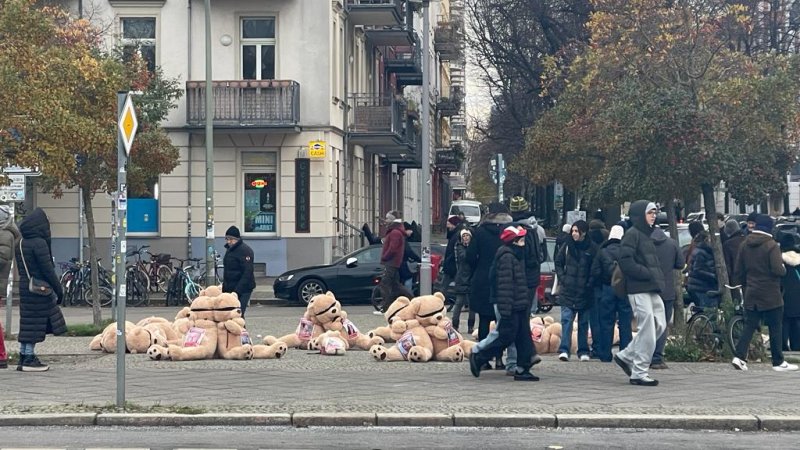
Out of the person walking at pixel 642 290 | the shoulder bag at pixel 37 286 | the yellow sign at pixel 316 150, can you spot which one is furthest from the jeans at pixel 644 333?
the yellow sign at pixel 316 150

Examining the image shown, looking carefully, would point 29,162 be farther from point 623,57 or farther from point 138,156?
point 623,57

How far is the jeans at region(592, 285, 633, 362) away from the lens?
15.5 meters

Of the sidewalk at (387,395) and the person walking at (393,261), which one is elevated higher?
the person walking at (393,261)

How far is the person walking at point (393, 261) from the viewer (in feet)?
76.2

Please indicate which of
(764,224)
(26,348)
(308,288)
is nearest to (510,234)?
(764,224)

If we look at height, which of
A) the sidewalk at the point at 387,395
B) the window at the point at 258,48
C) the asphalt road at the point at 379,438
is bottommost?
the asphalt road at the point at 379,438

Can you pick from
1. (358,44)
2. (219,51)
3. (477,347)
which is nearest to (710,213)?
(477,347)

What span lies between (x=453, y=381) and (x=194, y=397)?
2.84 metres

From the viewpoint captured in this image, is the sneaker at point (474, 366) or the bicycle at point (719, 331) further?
the bicycle at point (719, 331)

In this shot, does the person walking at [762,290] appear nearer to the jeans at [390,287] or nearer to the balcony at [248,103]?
the jeans at [390,287]

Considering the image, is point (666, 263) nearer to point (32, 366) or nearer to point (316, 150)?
point (32, 366)

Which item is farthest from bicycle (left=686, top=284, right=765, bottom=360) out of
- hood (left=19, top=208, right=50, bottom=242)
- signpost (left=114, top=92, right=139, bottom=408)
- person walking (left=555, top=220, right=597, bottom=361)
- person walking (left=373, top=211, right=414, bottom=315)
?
person walking (left=373, top=211, right=414, bottom=315)

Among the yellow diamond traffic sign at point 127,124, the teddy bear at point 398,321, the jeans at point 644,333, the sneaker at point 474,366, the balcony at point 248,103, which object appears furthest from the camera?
the balcony at point 248,103

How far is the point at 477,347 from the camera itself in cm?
1399
